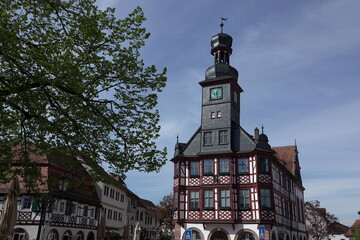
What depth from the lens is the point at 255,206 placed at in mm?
32188

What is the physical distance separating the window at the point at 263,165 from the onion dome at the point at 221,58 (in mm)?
10092

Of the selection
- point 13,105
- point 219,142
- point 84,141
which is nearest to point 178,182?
point 219,142

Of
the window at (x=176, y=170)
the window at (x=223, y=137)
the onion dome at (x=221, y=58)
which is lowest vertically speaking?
the window at (x=176, y=170)

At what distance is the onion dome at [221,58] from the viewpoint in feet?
128

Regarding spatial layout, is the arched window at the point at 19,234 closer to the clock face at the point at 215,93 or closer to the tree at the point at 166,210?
the clock face at the point at 215,93

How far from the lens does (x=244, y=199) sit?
32.9 metres

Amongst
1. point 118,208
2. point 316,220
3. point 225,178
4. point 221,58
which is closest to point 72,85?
point 225,178

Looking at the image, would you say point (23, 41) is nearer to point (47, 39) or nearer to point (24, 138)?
point (47, 39)

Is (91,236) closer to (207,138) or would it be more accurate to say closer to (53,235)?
(53,235)

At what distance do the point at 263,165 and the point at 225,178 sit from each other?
3.90m

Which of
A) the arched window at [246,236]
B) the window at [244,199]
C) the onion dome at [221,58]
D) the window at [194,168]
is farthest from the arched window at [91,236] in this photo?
the onion dome at [221,58]

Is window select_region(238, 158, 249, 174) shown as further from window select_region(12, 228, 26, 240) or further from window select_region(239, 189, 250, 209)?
window select_region(12, 228, 26, 240)

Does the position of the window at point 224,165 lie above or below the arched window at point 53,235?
above

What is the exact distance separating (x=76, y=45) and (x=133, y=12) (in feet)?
8.12
